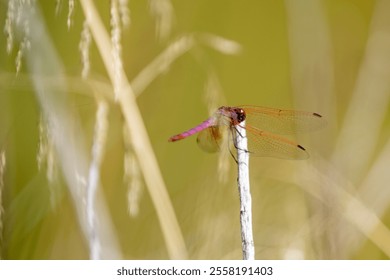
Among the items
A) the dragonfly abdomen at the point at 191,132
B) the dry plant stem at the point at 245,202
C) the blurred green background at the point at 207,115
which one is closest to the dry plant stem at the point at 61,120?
the blurred green background at the point at 207,115

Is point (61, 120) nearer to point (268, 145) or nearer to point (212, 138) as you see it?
point (212, 138)

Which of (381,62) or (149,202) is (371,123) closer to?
(381,62)

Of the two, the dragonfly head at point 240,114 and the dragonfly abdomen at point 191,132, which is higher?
the dragonfly abdomen at point 191,132

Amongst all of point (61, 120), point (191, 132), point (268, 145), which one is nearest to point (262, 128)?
point (268, 145)

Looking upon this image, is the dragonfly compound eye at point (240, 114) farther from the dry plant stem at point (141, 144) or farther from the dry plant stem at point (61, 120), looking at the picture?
the dry plant stem at point (61, 120)

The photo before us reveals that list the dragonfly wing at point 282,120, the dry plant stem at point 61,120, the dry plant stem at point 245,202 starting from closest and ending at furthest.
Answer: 1. the dry plant stem at point 245,202
2. the dry plant stem at point 61,120
3. the dragonfly wing at point 282,120
